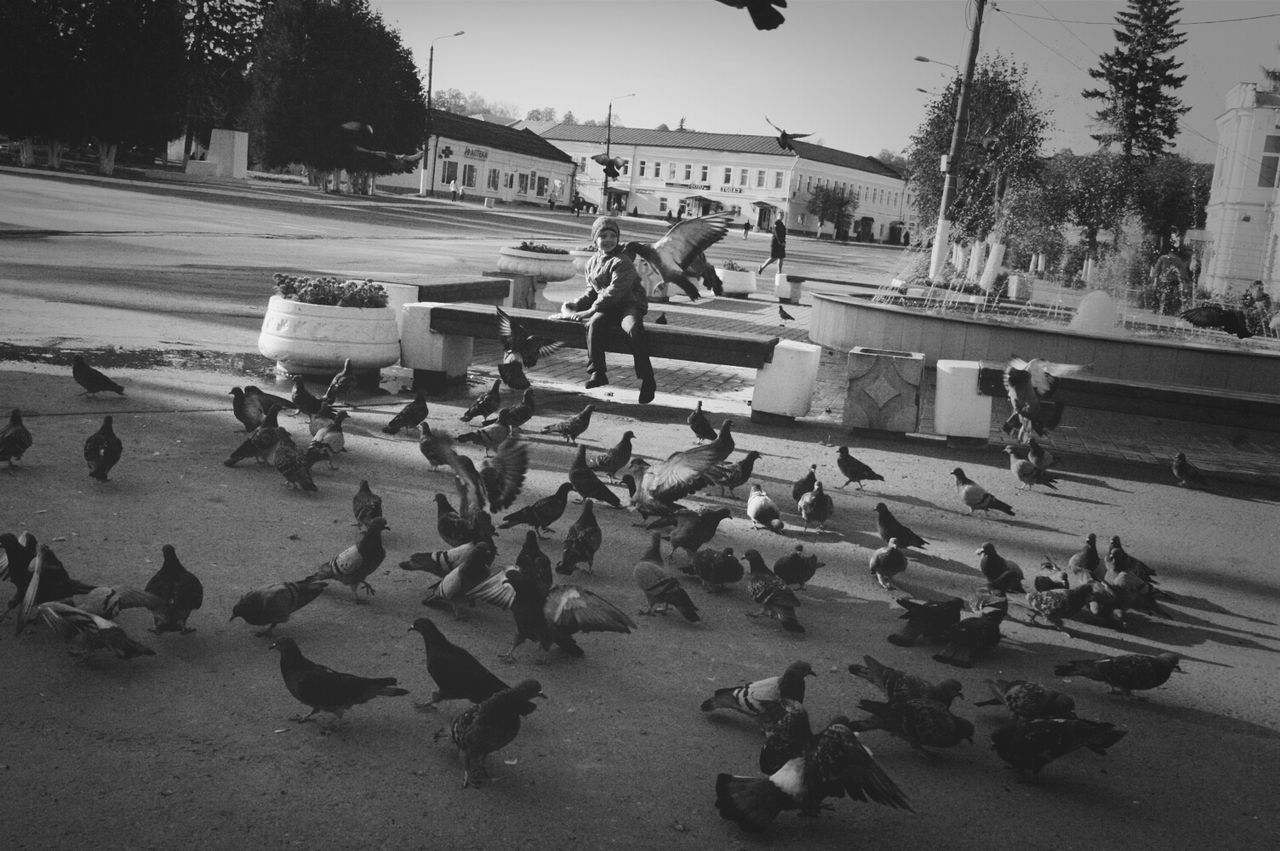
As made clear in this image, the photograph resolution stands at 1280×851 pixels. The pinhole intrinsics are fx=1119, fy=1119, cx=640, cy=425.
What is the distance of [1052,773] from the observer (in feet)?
14.6

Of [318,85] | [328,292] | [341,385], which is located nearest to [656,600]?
[341,385]

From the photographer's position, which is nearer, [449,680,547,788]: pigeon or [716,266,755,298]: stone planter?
[449,680,547,788]: pigeon

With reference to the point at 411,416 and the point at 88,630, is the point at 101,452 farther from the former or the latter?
the point at 88,630

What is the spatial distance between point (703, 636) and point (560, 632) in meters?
0.90

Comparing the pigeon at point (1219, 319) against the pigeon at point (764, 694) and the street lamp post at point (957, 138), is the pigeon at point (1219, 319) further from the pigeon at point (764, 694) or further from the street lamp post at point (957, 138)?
the pigeon at point (764, 694)

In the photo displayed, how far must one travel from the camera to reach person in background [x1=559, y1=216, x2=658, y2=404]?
11367mm

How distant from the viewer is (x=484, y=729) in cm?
390

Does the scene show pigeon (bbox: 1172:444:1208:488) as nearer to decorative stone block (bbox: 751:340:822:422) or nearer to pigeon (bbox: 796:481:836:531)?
decorative stone block (bbox: 751:340:822:422)

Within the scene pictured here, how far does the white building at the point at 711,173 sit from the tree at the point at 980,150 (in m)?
67.6

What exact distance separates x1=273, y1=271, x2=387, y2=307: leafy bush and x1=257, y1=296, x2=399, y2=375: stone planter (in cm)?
→ 15

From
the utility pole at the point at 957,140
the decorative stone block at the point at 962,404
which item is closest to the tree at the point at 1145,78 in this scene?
the utility pole at the point at 957,140

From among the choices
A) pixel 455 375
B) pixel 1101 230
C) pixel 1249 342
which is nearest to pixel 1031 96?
pixel 1101 230

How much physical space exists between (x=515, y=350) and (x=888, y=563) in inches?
225

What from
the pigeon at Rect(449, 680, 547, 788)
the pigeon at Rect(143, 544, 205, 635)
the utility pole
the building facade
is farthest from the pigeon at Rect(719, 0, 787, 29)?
the building facade
